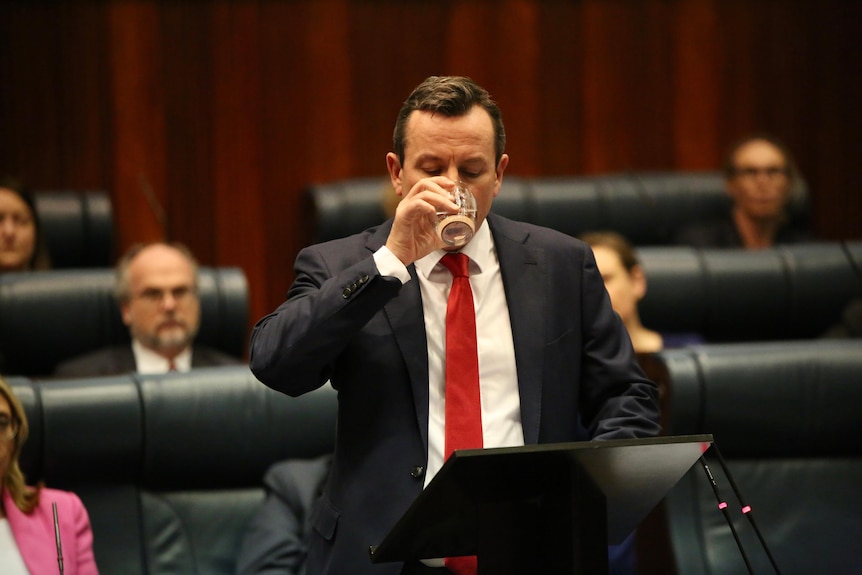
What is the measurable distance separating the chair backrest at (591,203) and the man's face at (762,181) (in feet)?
0.62

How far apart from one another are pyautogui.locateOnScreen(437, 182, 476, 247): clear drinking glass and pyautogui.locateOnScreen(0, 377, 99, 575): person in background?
85 cm

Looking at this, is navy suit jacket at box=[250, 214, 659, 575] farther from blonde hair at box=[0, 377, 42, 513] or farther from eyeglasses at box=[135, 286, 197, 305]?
eyeglasses at box=[135, 286, 197, 305]

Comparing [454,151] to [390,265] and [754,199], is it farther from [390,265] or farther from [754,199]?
[754,199]

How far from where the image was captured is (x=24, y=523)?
65.5 inches

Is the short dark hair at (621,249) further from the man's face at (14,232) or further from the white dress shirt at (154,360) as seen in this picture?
the man's face at (14,232)

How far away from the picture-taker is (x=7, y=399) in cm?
166

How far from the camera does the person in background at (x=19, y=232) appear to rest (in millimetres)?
2713

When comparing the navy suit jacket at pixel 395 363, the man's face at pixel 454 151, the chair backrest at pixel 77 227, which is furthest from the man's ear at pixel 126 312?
the man's face at pixel 454 151

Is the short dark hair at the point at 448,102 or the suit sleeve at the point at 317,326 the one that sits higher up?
the short dark hair at the point at 448,102

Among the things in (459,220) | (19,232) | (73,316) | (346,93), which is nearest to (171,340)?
(73,316)

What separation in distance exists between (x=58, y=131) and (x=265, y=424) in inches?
64.5

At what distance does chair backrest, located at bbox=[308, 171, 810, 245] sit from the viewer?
3049mm

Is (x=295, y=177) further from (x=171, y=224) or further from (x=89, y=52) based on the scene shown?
(x=89, y=52)

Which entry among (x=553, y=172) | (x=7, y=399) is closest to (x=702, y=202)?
(x=553, y=172)
